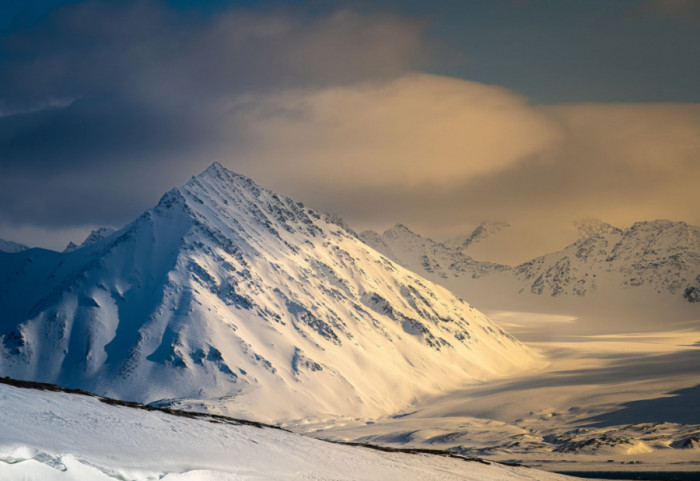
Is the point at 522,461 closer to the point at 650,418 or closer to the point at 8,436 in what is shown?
the point at 650,418

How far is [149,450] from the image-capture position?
87.1 feet

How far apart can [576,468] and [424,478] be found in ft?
271

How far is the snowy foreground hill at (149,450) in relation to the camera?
21875 mm

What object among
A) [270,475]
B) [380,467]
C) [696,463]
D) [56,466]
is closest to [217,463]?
[270,475]

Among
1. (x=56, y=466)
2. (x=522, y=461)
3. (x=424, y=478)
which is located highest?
(x=56, y=466)

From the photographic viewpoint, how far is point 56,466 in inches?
832

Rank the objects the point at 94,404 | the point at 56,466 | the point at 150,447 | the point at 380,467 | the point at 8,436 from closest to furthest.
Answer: the point at 56,466 → the point at 8,436 → the point at 150,447 → the point at 94,404 → the point at 380,467

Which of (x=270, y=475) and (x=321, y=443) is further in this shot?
(x=321, y=443)

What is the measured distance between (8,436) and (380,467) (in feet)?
57.9

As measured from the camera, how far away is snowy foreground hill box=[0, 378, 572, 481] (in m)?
21.9

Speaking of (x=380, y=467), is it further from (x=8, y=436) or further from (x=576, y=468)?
(x=576, y=468)

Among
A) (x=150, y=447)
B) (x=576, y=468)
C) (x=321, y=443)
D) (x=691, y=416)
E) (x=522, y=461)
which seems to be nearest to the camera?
(x=150, y=447)

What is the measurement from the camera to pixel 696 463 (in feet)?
357

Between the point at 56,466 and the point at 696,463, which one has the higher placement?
the point at 56,466
